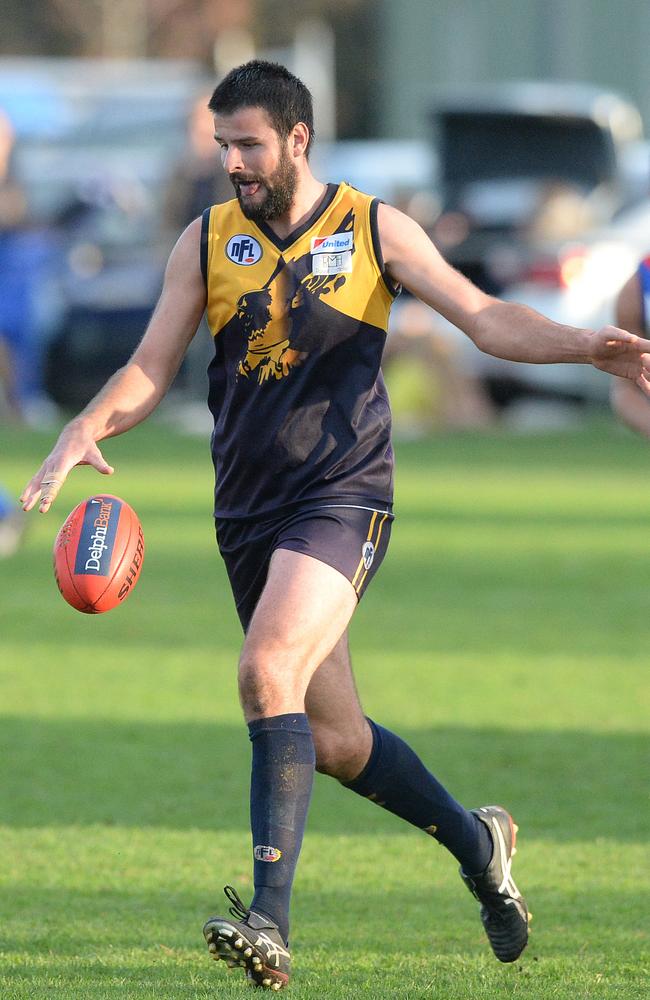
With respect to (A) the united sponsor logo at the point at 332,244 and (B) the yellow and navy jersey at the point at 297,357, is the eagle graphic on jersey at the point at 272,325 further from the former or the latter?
(A) the united sponsor logo at the point at 332,244

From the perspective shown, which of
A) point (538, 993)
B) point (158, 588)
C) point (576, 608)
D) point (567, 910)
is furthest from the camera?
point (158, 588)

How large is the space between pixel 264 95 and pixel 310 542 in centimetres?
123

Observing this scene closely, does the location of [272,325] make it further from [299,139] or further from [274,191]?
[299,139]

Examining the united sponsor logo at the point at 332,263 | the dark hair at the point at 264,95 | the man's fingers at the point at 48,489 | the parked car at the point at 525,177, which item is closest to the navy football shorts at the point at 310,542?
the man's fingers at the point at 48,489


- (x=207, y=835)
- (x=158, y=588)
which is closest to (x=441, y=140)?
(x=158, y=588)

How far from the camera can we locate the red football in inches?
219

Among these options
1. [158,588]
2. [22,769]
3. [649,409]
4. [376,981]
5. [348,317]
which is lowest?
[158,588]

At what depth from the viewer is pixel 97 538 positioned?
18.4ft

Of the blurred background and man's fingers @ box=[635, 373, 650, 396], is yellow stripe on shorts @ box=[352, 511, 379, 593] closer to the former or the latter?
man's fingers @ box=[635, 373, 650, 396]

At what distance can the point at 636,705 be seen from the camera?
889 centimetres

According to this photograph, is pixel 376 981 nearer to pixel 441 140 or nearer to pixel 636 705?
pixel 636 705

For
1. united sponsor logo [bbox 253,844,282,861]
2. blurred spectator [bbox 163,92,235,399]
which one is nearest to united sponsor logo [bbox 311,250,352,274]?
united sponsor logo [bbox 253,844,282,861]

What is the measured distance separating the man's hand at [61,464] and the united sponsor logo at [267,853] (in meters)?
1.05

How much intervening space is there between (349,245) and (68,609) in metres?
6.50
